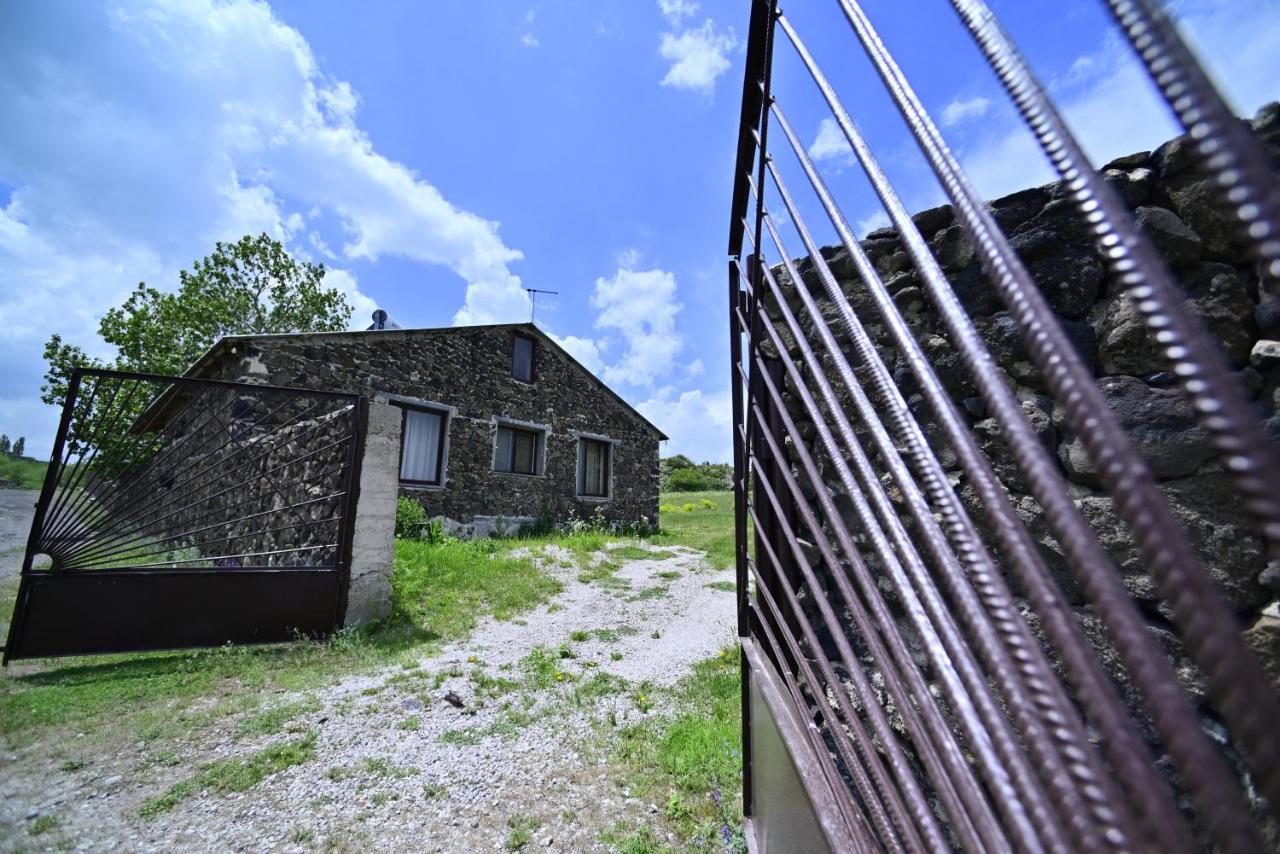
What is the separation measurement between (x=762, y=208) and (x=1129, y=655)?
1.39 meters

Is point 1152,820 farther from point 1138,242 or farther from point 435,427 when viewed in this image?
point 435,427

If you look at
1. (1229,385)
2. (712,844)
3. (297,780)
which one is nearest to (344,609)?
(297,780)

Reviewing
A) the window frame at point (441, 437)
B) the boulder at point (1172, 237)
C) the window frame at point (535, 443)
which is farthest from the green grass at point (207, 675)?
the window frame at point (535, 443)

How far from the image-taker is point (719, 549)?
963 centimetres

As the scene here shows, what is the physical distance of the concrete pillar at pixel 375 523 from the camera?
4480 mm

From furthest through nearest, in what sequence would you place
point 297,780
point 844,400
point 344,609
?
point 344,609 < point 297,780 < point 844,400

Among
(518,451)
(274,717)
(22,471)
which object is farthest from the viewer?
(22,471)

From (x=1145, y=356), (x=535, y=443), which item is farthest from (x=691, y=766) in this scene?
(x=535, y=443)

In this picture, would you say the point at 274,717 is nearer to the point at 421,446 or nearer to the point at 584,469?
the point at 421,446

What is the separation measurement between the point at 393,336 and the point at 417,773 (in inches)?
298

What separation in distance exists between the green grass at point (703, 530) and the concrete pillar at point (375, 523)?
488 centimetres

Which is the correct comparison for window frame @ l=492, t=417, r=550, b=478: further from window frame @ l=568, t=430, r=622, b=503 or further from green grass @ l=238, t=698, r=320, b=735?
green grass @ l=238, t=698, r=320, b=735

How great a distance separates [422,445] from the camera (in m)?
9.33

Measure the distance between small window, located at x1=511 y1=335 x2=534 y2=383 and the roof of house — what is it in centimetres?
22
